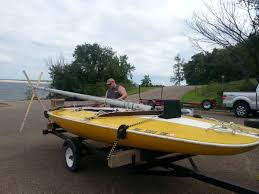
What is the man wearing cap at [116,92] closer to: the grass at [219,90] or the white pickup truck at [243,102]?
the white pickup truck at [243,102]

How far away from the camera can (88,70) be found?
4666 centimetres

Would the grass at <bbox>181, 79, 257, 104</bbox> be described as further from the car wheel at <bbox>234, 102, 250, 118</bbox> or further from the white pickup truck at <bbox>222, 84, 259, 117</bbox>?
the car wheel at <bbox>234, 102, 250, 118</bbox>

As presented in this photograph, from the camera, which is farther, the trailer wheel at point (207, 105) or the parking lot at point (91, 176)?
the trailer wheel at point (207, 105)

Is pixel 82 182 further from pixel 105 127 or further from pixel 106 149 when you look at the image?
pixel 105 127

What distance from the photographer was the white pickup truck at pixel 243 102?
17.1 metres

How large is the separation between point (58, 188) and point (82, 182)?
48cm

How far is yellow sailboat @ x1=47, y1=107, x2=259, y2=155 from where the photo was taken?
458 cm

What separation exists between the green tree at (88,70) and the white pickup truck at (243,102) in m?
26.4

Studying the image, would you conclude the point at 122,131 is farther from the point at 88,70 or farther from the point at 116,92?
the point at 88,70

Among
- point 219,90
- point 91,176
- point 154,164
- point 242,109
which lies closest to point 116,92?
point 91,176

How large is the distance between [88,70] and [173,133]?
42257mm

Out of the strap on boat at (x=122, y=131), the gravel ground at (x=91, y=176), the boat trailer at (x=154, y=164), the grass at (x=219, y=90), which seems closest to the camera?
the boat trailer at (x=154, y=164)

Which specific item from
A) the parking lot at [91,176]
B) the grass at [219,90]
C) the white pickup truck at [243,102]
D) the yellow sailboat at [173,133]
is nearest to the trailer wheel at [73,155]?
the parking lot at [91,176]

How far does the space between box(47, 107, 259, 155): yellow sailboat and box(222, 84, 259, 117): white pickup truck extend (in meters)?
12.1
